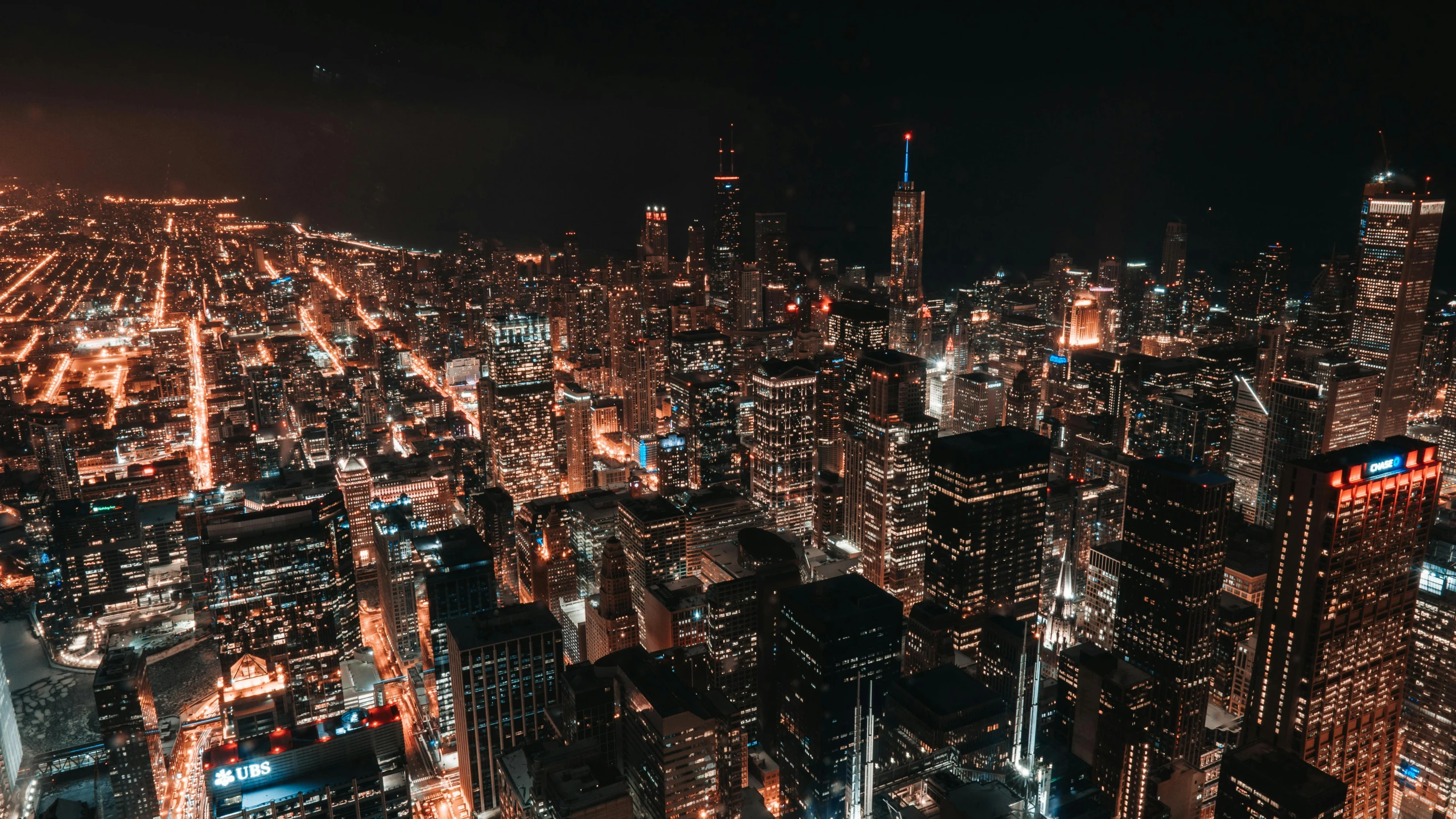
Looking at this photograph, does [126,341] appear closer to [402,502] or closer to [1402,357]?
[402,502]

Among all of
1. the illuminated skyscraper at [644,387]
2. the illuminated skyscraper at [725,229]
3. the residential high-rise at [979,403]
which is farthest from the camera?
the illuminated skyscraper at [644,387]

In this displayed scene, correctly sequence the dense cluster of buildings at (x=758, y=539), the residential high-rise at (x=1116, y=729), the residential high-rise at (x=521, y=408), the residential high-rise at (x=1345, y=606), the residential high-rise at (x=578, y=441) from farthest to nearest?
1. the residential high-rise at (x=578, y=441)
2. the residential high-rise at (x=521, y=408)
3. the residential high-rise at (x=1116, y=729)
4. the dense cluster of buildings at (x=758, y=539)
5. the residential high-rise at (x=1345, y=606)

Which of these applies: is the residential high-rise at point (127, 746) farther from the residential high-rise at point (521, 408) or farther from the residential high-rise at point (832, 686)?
the residential high-rise at point (521, 408)

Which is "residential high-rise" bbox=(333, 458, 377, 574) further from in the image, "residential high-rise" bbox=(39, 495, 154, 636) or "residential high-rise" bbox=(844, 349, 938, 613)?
"residential high-rise" bbox=(844, 349, 938, 613)

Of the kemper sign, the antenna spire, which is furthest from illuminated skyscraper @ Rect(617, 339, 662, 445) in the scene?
the kemper sign

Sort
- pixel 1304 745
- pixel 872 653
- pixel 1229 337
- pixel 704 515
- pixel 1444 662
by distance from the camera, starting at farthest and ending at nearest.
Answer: pixel 1229 337, pixel 704 515, pixel 872 653, pixel 1444 662, pixel 1304 745

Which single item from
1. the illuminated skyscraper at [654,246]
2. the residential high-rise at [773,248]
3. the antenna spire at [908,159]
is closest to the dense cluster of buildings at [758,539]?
the antenna spire at [908,159]

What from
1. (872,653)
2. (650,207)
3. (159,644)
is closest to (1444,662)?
(872,653)
